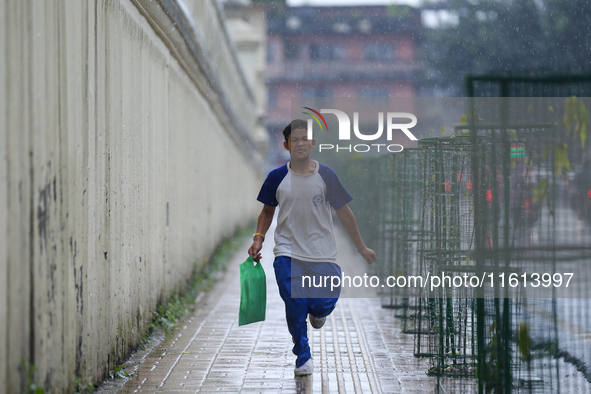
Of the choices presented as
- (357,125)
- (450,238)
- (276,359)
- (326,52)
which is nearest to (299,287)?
(276,359)

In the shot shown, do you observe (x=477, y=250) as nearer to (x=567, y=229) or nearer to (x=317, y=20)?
(x=567, y=229)

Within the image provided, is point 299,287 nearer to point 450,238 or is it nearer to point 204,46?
point 450,238

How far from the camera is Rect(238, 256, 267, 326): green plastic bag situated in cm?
557

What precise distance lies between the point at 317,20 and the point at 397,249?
5445 centimetres

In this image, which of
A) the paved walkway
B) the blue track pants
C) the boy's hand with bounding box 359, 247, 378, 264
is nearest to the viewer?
the paved walkway

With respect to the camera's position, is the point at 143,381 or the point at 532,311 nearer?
the point at 532,311

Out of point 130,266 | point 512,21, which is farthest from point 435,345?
point 512,21

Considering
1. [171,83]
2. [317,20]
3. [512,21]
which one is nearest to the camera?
[171,83]

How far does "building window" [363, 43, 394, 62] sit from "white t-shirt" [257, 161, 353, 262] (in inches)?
2168

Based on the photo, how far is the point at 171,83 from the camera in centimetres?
888

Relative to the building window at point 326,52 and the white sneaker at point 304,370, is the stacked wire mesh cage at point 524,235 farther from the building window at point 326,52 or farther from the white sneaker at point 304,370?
the building window at point 326,52

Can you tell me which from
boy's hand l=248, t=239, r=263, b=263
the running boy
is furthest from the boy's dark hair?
boy's hand l=248, t=239, r=263, b=263

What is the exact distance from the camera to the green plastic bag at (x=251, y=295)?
5.57 m

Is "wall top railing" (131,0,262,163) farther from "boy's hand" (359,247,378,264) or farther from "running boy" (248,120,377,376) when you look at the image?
"boy's hand" (359,247,378,264)
